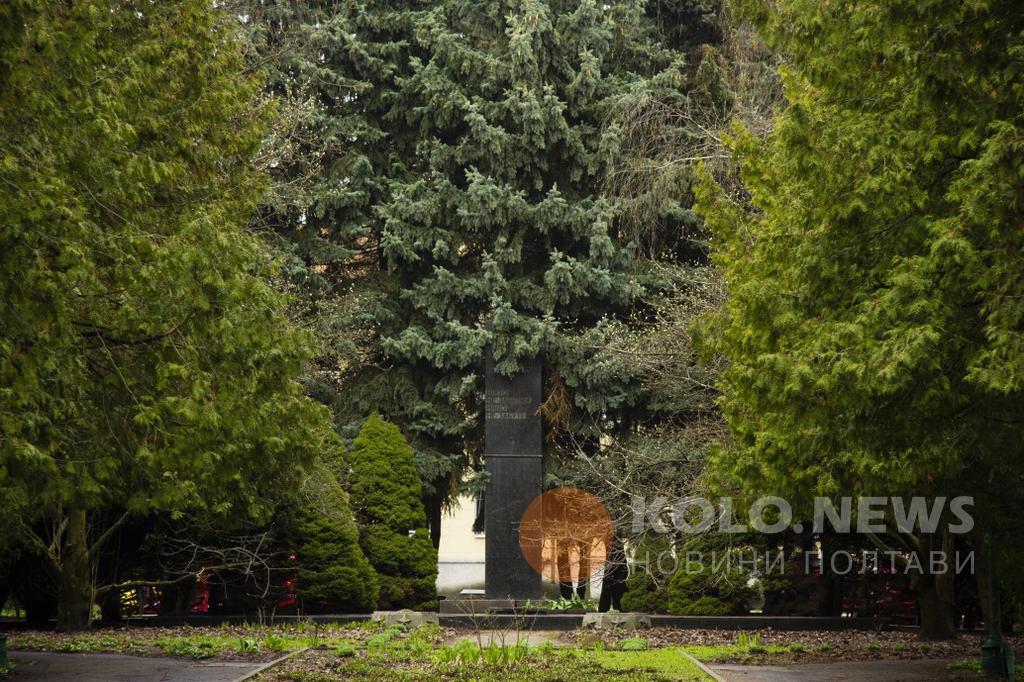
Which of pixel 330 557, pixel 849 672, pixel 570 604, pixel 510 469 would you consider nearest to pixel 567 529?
pixel 570 604

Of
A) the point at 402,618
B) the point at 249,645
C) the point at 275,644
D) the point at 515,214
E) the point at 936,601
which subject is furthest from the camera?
the point at 515,214

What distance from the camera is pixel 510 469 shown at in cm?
2164

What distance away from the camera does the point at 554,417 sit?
22.1 metres

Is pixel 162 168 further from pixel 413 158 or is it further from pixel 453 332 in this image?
pixel 413 158

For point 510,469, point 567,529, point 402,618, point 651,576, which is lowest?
point 402,618

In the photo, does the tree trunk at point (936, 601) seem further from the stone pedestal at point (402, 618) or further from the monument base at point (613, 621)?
the stone pedestal at point (402, 618)

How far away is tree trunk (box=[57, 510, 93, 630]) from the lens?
16.5 m

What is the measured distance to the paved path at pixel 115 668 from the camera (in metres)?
10.7

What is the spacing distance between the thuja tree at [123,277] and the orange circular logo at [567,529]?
9.84m

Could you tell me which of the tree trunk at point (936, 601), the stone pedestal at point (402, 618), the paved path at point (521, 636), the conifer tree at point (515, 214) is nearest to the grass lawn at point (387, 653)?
the paved path at point (521, 636)

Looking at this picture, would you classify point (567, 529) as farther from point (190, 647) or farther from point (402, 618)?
point (190, 647)

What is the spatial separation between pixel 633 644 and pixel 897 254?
7247 millimetres

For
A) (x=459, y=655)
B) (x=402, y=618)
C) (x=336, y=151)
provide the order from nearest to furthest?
1. (x=459, y=655)
2. (x=402, y=618)
3. (x=336, y=151)

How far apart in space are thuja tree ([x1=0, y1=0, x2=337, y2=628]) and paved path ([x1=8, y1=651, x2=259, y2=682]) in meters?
1.45
